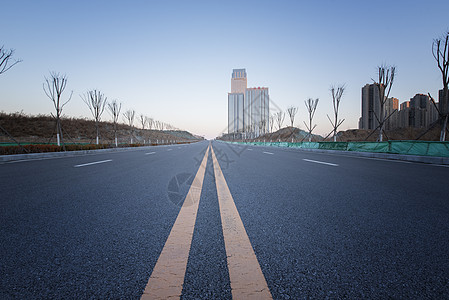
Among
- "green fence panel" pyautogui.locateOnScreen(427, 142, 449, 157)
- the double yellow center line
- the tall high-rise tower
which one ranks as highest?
the tall high-rise tower

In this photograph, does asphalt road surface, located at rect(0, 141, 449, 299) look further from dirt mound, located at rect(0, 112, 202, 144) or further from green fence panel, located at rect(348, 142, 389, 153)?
dirt mound, located at rect(0, 112, 202, 144)

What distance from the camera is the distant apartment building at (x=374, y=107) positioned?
75.2 feet

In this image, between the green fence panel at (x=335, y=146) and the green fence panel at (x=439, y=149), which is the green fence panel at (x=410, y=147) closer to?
the green fence panel at (x=439, y=149)

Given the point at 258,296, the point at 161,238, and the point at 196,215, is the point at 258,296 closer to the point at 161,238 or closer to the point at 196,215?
the point at 161,238

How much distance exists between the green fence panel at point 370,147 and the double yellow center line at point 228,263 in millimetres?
13340

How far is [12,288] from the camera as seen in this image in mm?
1175

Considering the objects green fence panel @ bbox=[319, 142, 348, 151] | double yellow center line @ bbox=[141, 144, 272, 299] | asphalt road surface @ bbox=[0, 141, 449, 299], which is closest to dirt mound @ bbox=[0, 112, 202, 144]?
green fence panel @ bbox=[319, 142, 348, 151]

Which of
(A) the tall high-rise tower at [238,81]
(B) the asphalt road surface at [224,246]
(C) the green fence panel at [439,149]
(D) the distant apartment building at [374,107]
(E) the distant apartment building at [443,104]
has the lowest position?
(B) the asphalt road surface at [224,246]

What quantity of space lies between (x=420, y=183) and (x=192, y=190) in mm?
4638

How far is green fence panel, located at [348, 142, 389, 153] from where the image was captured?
12017 mm

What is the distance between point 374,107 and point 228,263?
31611 millimetres

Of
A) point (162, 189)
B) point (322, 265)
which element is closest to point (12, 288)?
point (322, 265)

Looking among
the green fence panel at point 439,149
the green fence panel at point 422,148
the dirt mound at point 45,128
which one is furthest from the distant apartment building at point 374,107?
the dirt mound at point 45,128

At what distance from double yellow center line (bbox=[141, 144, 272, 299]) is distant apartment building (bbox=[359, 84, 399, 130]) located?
24.7 metres
